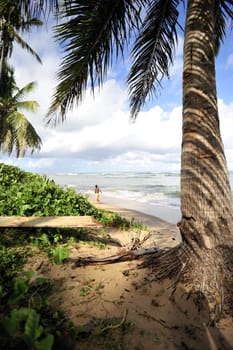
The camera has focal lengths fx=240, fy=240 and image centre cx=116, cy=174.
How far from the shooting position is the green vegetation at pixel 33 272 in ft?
3.78

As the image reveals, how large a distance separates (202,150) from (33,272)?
83.5 inches

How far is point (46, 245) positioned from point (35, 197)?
1.53 metres

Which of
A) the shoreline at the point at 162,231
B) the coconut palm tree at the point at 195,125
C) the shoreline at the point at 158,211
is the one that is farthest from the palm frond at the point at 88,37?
the shoreline at the point at 158,211

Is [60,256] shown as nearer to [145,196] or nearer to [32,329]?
[32,329]

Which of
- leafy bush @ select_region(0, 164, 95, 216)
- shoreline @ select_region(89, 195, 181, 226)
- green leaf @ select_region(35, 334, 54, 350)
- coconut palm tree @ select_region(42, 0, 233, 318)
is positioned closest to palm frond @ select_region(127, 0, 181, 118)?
coconut palm tree @ select_region(42, 0, 233, 318)

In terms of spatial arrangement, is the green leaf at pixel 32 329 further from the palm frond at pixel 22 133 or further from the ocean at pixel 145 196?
the palm frond at pixel 22 133

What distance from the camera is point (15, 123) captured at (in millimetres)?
15258

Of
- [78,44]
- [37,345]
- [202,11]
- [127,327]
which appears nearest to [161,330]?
[127,327]

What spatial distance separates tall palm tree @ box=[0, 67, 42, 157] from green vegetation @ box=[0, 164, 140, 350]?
1108 cm

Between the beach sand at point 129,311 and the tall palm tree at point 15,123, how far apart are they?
14105mm

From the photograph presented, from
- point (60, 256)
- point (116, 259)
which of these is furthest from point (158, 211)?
point (60, 256)

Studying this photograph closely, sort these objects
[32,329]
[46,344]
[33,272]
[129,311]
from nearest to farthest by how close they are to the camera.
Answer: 1. [46,344]
2. [32,329]
3. [129,311]
4. [33,272]

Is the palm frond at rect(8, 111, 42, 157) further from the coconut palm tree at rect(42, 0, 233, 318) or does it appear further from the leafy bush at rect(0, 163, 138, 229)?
the coconut palm tree at rect(42, 0, 233, 318)

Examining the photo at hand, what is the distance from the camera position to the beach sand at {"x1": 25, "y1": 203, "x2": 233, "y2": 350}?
1.91 meters
